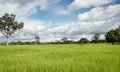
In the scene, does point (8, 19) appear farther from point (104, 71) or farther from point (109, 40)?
point (104, 71)

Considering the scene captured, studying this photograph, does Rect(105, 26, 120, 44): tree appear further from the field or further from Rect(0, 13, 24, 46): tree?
the field

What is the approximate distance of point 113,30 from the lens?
9644cm

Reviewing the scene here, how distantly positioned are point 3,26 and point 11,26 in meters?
2.60

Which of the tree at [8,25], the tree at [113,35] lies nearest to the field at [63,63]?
the tree at [8,25]

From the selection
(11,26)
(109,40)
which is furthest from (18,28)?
(109,40)

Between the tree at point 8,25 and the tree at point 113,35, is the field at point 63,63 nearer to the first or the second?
the tree at point 8,25

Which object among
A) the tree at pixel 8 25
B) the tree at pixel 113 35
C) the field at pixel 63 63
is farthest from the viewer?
the tree at pixel 113 35

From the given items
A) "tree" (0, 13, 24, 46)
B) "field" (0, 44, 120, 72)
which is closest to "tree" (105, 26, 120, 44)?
"tree" (0, 13, 24, 46)

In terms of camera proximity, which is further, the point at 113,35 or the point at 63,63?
the point at 113,35

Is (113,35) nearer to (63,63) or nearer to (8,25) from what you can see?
(8,25)

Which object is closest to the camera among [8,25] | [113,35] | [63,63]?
[63,63]

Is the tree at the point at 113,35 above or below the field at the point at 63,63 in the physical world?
above

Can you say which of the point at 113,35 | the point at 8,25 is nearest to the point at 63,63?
the point at 8,25

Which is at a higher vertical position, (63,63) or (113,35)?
(113,35)
